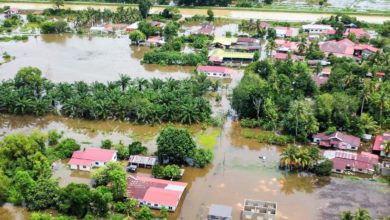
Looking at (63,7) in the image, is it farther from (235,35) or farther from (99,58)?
(235,35)

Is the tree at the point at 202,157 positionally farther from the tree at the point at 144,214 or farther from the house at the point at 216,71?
the house at the point at 216,71

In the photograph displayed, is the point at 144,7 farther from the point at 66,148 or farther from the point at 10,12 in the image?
the point at 66,148

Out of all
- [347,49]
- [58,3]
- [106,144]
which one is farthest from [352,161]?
[58,3]

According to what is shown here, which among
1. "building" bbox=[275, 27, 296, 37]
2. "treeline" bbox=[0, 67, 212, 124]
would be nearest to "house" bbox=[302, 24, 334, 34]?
"building" bbox=[275, 27, 296, 37]

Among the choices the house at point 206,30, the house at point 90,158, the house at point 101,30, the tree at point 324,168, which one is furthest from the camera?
the house at point 101,30

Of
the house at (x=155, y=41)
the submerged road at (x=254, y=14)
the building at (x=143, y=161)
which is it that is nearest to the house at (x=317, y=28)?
the submerged road at (x=254, y=14)

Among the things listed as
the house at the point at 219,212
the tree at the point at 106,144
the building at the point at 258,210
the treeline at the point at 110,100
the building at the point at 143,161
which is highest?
the treeline at the point at 110,100
